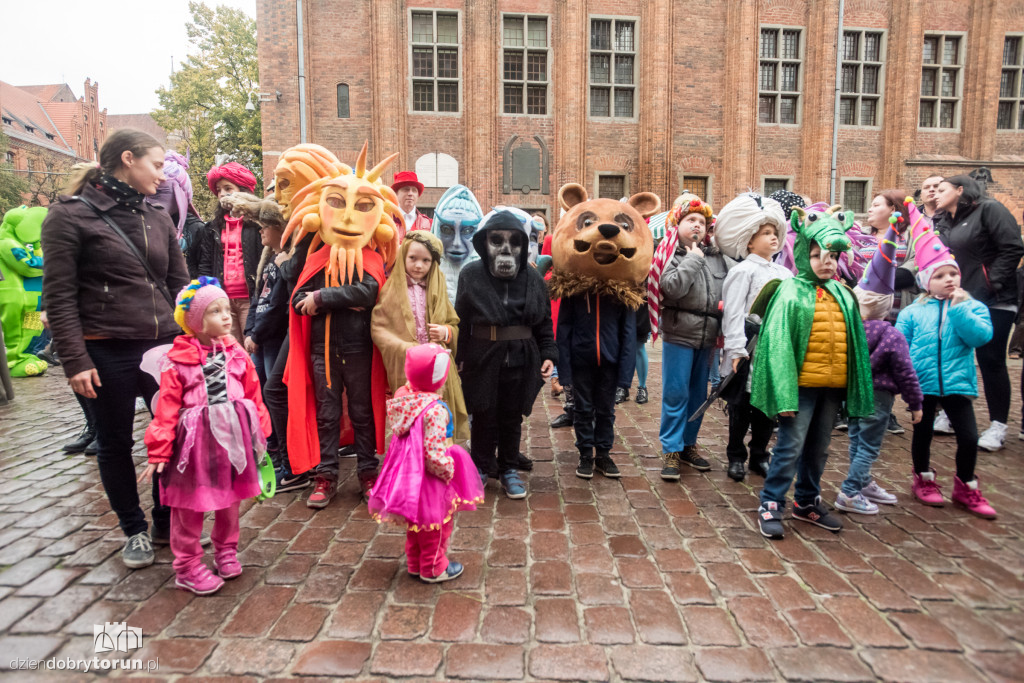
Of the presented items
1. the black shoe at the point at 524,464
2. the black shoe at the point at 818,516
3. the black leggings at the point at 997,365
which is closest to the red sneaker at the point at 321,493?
the black shoe at the point at 524,464

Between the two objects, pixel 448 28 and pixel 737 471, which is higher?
pixel 448 28

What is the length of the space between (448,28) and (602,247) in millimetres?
14128

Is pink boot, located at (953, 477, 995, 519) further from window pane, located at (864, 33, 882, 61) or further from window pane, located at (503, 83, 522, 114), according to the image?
window pane, located at (864, 33, 882, 61)

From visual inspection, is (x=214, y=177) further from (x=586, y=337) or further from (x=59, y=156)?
(x=59, y=156)

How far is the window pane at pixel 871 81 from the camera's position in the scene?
667 inches

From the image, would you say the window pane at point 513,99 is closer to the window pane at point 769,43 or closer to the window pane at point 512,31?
the window pane at point 512,31

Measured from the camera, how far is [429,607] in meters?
2.72

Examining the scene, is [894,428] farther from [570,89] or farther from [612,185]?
[570,89]

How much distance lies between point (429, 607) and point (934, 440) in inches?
194

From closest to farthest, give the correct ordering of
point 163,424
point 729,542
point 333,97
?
1. point 163,424
2. point 729,542
3. point 333,97

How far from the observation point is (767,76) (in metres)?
16.8

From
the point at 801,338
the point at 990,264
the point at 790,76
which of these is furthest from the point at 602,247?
the point at 790,76

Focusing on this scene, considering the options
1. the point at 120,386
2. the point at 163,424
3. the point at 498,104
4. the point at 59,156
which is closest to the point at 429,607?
the point at 163,424

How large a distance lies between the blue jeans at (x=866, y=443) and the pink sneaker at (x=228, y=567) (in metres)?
3.64
